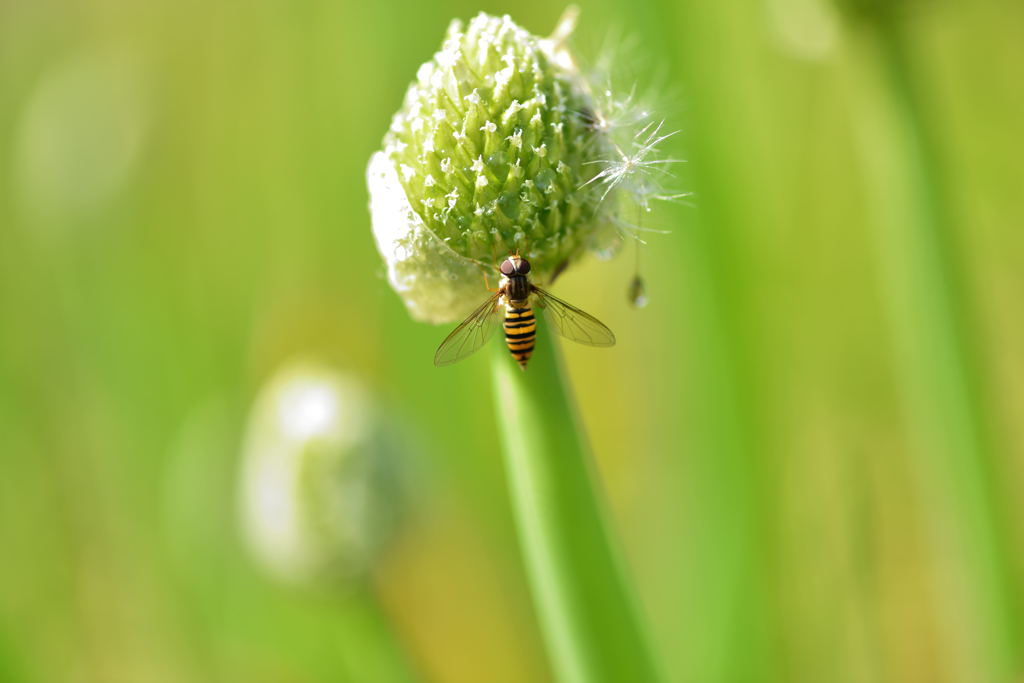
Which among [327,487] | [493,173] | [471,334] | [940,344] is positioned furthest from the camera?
[327,487]

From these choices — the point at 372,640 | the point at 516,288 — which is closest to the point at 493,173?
the point at 516,288

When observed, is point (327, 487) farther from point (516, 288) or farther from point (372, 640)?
point (516, 288)

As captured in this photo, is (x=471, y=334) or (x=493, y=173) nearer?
(x=493, y=173)

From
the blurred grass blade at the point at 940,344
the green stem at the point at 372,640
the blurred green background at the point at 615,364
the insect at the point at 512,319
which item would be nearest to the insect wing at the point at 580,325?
the insect at the point at 512,319

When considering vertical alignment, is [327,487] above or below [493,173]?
below

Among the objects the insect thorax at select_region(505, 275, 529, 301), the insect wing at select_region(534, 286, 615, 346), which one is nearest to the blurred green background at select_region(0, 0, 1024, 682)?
the insect wing at select_region(534, 286, 615, 346)

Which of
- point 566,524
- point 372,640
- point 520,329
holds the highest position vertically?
point 520,329

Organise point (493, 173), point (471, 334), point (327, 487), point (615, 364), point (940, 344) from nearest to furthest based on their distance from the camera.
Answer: point (493, 173)
point (471, 334)
point (940, 344)
point (327, 487)
point (615, 364)
